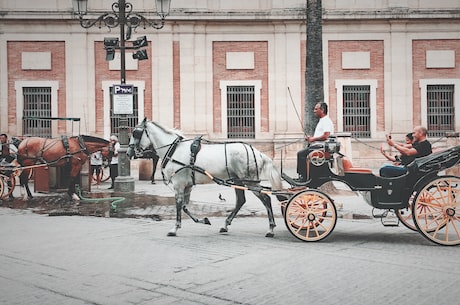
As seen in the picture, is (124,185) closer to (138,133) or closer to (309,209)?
(138,133)

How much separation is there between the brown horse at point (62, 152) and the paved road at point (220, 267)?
13.4 feet

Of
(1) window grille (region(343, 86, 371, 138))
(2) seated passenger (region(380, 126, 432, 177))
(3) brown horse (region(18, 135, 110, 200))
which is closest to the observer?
(2) seated passenger (region(380, 126, 432, 177))

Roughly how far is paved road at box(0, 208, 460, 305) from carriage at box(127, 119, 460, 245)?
380mm

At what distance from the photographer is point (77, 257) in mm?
7531

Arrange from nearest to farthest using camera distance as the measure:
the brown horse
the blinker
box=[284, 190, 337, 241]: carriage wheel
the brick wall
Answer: box=[284, 190, 337, 241]: carriage wheel
the blinker
the brown horse
the brick wall

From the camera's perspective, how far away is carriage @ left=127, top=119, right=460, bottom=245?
799 cm

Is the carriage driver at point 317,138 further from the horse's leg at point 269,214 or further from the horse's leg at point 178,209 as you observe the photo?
the horse's leg at point 178,209

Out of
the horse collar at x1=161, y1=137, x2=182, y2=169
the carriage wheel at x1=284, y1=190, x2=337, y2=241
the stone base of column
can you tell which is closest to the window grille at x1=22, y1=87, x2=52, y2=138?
the stone base of column

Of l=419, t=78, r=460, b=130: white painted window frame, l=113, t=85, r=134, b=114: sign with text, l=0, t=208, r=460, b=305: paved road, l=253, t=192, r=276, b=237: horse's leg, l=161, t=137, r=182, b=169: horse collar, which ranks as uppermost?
l=419, t=78, r=460, b=130: white painted window frame

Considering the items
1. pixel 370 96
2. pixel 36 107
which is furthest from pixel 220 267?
pixel 36 107

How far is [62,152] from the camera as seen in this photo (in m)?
14.1

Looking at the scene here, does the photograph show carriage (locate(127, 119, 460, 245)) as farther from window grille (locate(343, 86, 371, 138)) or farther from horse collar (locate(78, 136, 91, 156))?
window grille (locate(343, 86, 371, 138))

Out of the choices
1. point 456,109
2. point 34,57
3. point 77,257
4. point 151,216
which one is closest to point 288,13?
point 456,109

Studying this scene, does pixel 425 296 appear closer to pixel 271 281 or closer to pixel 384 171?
pixel 271 281
